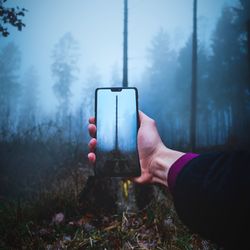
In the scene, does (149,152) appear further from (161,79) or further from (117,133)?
(161,79)

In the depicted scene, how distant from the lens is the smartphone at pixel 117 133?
1925 millimetres

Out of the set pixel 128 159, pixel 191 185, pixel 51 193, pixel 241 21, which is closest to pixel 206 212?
pixel 191 185

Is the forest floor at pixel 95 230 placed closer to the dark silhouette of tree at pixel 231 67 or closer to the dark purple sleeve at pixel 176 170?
the dark purple sleeve at pixel 176 170

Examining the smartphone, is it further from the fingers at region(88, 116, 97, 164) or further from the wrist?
the wrist

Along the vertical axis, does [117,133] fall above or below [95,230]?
above

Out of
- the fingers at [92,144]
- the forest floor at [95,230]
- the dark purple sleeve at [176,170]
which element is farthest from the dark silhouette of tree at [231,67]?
the dark purple sleeve at [176,170]

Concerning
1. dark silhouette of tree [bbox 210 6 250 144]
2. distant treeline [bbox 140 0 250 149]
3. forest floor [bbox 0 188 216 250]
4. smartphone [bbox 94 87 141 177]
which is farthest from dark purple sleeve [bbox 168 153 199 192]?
dark silhouette of tree [bbox 210 6 250 144]

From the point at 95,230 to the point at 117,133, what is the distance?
198 centimetres

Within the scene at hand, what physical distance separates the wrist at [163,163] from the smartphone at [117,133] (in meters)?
0.24

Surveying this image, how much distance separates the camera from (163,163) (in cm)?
157

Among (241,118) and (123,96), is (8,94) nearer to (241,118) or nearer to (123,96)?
(241,118)

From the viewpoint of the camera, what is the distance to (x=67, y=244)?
3.06m

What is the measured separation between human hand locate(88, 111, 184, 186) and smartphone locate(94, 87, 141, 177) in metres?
0.05

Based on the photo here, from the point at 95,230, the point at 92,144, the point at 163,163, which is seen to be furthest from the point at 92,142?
the point at 95,230
